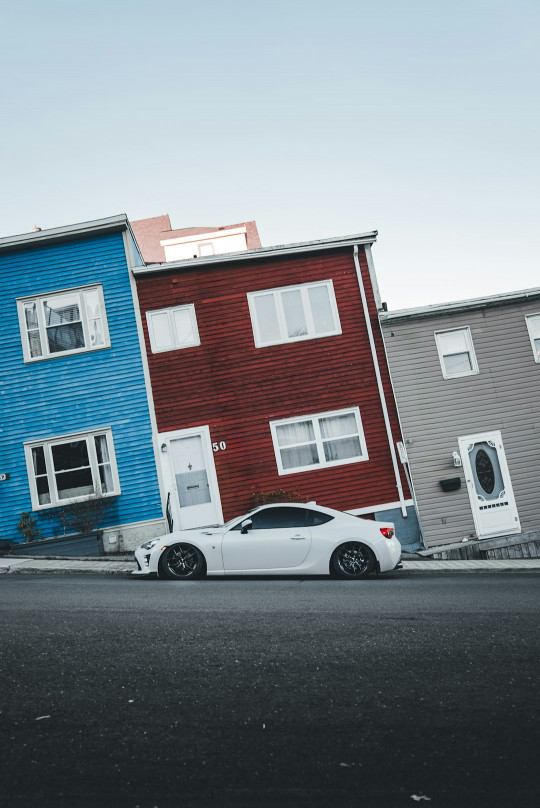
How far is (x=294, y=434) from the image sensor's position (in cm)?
1906

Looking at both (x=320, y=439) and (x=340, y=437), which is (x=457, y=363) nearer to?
(x=340, y=437)

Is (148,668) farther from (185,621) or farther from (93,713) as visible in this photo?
(185,621)

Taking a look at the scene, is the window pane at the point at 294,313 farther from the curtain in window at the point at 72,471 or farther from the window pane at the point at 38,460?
the window pane at the point at 38,460

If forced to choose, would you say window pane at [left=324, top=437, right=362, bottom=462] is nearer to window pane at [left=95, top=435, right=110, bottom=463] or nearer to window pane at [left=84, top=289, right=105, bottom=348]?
window pane at [left=95, top=435, right=110, bottom=463]

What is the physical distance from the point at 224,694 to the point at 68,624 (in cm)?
318

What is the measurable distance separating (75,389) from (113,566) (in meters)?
5.96

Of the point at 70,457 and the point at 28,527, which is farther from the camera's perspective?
the point at 70,457

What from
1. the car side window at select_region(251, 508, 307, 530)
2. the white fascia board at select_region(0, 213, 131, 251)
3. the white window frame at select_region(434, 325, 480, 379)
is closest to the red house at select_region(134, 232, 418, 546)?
the white fascia board at select_region(0, 213, 131, 251)

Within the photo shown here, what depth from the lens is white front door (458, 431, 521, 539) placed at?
1902cm

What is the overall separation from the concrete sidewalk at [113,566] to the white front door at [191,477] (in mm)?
2938

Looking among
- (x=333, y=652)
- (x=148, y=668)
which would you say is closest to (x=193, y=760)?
(x=148, y=668)

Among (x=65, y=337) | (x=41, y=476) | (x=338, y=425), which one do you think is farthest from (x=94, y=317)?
(x=338, y=425)

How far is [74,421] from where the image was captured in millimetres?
18672

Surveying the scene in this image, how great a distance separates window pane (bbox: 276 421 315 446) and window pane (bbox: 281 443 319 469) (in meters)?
0.19
